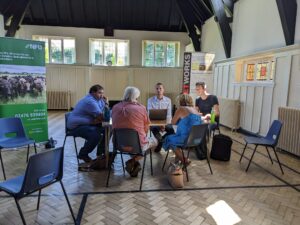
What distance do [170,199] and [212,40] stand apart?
23.7 ft

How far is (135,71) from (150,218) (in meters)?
8.80

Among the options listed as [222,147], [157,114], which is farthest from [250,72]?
[157,114]

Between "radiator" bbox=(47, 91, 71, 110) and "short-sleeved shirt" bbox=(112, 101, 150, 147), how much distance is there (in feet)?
25.5

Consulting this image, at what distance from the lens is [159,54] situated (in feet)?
36.0

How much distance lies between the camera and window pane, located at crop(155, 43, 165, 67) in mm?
10914

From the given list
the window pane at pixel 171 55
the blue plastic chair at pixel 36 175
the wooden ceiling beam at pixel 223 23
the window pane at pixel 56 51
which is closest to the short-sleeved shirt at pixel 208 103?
the blue plastic chair at pixel 36 175

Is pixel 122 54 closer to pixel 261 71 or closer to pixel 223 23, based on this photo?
pixel 223 23

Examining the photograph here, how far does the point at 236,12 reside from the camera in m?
7.01

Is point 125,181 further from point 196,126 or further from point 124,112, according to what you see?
point 196,126

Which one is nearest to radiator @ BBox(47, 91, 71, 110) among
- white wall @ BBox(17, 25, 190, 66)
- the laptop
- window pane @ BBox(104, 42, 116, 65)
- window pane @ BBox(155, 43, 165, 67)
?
white wall @ BBox(17, 25, 190, 66)

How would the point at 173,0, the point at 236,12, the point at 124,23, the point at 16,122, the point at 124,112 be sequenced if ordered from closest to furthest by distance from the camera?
1. the point at 124,112
2. the point at 16,122
3. the point at 236,12
4. the point at 173,0
5. the point at 124,23

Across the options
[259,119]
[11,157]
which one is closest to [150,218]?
[11,157]

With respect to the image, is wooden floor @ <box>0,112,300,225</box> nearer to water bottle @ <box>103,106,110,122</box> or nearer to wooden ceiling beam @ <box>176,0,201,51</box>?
water bottle @ <box>103,106,110,122</box>

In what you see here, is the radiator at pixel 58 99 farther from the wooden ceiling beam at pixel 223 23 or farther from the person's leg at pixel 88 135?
the person's leg at pixel 88 135
